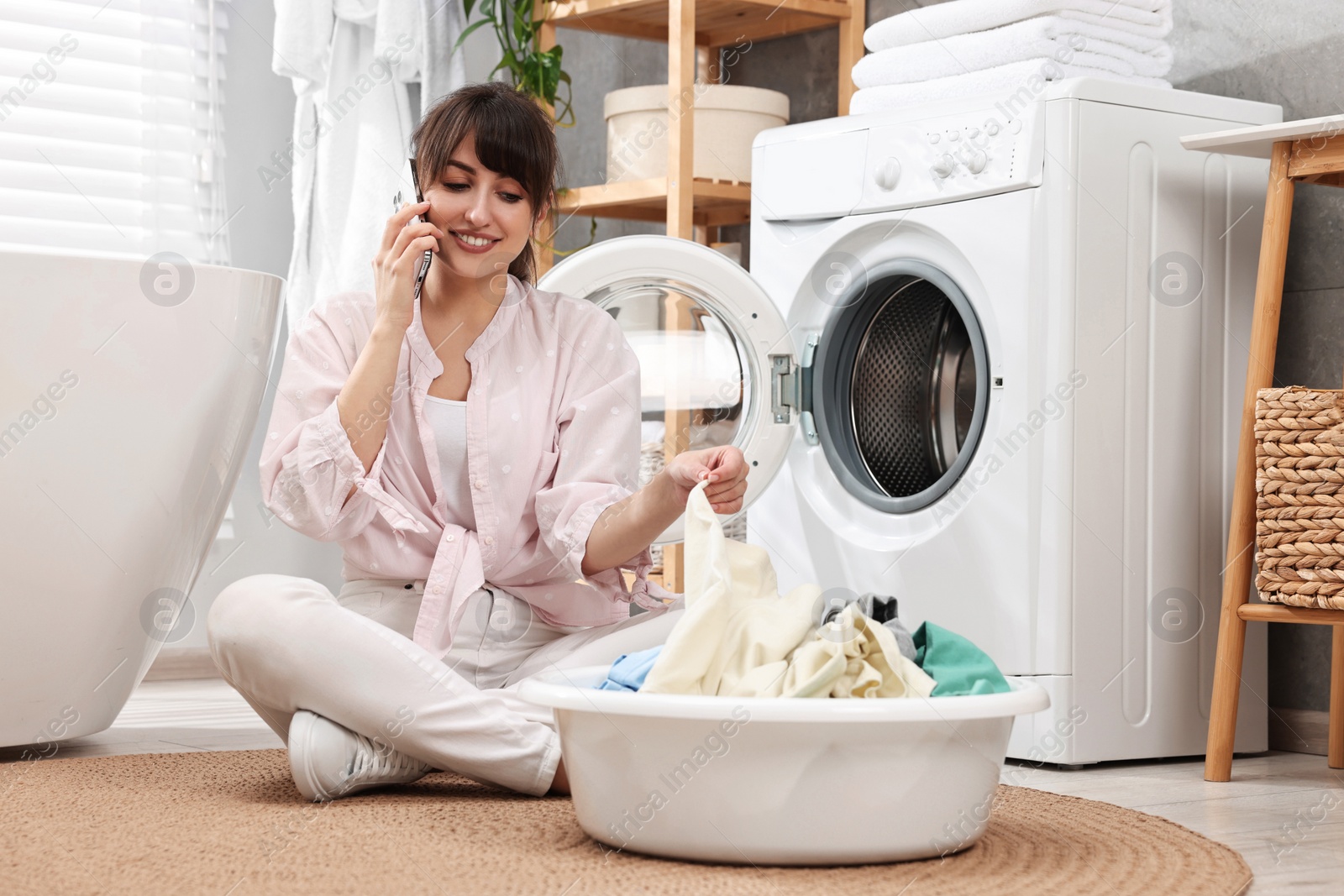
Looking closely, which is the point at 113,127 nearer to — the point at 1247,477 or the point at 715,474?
the point at 715,474

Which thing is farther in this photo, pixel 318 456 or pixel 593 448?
pixel 593 448

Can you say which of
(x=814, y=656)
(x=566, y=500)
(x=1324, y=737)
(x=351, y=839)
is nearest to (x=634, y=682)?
(x=814, y=656)

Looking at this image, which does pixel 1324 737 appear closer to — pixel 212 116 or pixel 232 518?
pixel 232 518

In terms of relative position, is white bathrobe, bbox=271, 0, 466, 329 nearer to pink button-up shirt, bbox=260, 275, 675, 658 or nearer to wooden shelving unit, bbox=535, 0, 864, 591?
wooden shelving unit, bbox=535, 0, 864, 591

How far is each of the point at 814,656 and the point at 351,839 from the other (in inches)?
17.1

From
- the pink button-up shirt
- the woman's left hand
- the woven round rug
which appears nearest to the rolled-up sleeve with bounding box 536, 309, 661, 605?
the pink button-up shirt

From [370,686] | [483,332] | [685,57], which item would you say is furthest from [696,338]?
[370,686]

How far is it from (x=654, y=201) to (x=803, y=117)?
41cm

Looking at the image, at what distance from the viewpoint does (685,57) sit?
104 inches

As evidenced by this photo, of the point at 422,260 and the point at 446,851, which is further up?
the point at 422,260

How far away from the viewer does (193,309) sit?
71.4 inches

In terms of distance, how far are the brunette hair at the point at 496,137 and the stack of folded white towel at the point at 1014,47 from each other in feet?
2.28

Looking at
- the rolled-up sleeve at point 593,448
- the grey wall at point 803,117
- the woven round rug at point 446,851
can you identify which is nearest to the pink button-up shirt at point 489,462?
the rolled-up sleeve at point 593,448

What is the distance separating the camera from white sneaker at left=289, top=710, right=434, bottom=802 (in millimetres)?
1402
